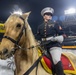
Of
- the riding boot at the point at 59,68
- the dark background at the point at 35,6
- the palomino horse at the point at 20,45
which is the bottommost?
the riding boot at the point at 59,68

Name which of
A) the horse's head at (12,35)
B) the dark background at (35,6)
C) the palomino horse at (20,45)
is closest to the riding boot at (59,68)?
the palomino horse at (20,45)

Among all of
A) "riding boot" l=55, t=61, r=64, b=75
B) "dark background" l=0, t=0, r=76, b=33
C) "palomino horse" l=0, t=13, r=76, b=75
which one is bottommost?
"riding boot" l=55, t=61, r=64, b=75

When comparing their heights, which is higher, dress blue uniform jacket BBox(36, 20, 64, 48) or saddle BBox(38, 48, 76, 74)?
dress blue uniform jacket BBox(36, 20, 64, 48)

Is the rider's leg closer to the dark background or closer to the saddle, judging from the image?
the saddle

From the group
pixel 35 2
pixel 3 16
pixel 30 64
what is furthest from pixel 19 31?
pixel 35 2

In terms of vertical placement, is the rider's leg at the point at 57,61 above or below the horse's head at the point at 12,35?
below

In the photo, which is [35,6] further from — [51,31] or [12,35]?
[12,35]

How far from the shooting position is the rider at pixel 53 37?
115 inches

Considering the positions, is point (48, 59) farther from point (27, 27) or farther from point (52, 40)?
point (27, 27)

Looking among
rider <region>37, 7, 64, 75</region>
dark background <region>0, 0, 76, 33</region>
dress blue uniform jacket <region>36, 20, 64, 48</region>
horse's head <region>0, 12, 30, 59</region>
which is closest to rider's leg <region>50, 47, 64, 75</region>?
rider <region>37, 7, 64, 75</region>

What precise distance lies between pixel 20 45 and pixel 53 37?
495mm

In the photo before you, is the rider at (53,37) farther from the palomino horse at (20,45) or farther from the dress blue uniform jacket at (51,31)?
the palomino horse at (20,45)

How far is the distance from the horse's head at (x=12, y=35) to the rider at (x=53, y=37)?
0.45 m

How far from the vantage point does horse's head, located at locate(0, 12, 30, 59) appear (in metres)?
2.57
